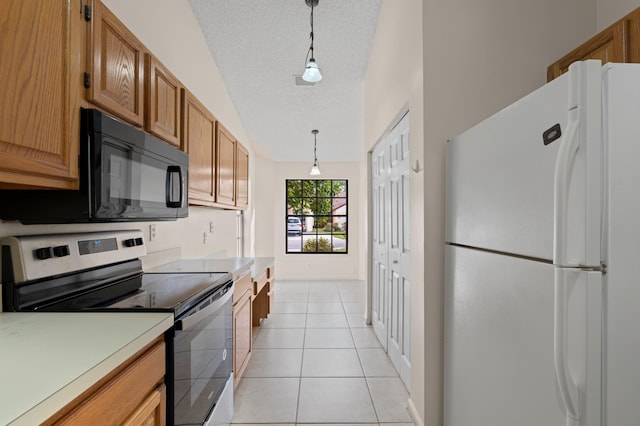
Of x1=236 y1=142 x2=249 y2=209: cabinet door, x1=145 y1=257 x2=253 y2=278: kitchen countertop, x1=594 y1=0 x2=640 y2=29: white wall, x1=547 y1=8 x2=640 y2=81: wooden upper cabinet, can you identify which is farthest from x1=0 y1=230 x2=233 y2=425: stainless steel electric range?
x1=594 y1=0 x2=640 y2=29: white wall

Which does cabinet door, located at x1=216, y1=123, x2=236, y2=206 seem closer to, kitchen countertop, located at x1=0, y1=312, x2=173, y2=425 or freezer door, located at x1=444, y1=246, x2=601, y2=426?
kitchen countertop, located at x1=0, y1=312, x2=173, y2=425

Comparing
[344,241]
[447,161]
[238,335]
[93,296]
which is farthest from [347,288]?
[93,296]

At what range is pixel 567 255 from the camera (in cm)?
99

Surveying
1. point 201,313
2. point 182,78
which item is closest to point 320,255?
point 182,78

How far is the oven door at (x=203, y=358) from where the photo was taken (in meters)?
1.40

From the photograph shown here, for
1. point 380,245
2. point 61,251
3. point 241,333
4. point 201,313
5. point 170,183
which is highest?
point 170,183

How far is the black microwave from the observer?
1.30 m

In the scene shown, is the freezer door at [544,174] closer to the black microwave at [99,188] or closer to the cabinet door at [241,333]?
the black microwave at [99,188]

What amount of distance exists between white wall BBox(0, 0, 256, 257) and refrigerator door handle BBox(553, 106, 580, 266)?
1.97 metres

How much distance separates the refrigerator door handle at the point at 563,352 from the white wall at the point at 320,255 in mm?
6312

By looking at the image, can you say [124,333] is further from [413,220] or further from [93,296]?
[413,220]

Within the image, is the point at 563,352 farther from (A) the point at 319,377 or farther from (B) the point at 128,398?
(A) the point at 319,377

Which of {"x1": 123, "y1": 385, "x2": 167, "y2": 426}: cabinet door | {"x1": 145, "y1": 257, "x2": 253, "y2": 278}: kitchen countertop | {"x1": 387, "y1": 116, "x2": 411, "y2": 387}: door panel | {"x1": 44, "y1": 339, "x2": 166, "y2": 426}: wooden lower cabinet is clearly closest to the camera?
{"x1": 44, "y1": 339, "x2": 166, "y2": 426}: wooden lower cabinet

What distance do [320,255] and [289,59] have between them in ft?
14.8
